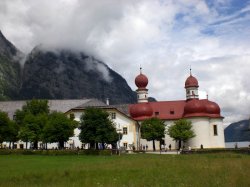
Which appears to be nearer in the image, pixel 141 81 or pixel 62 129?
pixel 62 129

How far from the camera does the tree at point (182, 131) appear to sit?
321 feet

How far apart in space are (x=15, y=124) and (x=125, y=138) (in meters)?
24.9

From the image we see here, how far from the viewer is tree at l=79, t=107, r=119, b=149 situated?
73188 millimetres

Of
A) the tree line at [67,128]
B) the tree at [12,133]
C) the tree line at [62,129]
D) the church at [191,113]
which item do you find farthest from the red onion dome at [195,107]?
the tree at [12,133]

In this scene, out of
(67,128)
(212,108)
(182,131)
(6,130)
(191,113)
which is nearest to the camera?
(67,128)

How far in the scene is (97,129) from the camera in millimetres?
73500

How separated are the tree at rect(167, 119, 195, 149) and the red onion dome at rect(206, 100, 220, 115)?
7.54m

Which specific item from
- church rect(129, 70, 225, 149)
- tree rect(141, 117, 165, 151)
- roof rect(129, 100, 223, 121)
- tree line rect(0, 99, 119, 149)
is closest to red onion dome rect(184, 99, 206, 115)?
church rect(129, 70, 225, 149)

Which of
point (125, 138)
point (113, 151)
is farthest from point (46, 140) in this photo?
point (125, 138)

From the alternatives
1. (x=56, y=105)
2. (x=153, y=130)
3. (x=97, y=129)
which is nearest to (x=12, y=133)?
(x=97, y=129)

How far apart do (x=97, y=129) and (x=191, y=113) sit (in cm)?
3761

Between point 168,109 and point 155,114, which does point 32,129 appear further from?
point 168,109

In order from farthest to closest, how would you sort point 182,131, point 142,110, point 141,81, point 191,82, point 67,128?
point 141,81 → point 191,82 → point 142,110 → point 182,131 → point 67,128

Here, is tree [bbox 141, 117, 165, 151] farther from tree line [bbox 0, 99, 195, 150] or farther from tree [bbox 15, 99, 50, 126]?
tree [bbox 15, 99, 50, 126]
